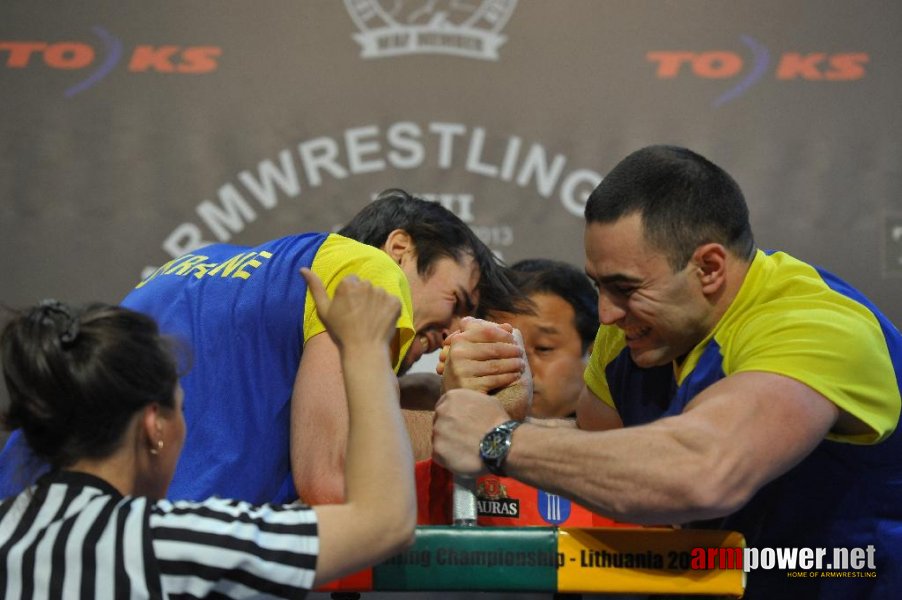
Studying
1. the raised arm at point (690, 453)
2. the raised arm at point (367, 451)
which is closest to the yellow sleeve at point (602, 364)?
the raised arm at point (690, 453)

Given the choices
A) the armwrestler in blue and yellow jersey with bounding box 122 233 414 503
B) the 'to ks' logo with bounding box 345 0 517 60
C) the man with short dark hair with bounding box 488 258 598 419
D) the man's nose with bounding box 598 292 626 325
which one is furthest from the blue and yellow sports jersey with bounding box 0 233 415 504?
the 'to ks' logo with bounding box 345 0 517 60

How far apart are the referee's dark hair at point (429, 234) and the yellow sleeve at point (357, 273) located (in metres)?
0.47

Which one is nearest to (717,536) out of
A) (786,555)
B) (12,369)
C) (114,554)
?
(786,555)

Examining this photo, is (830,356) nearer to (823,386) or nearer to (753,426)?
(823,386)

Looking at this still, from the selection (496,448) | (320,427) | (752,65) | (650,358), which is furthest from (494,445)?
(752,65)

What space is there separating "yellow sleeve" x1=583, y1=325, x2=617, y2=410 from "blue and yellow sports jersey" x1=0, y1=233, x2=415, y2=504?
529 millimetres

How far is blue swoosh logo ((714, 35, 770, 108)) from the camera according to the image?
10.4 feet

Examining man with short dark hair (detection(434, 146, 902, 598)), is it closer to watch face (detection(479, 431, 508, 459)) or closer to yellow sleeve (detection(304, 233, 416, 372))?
watch face (detection(479, 431, 508, 459))

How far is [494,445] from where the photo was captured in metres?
1.55

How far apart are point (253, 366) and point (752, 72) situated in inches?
78.6

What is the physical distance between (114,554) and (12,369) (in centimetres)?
25

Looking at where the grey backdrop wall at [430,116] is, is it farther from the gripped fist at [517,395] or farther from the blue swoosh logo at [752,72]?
the gripped fist at [517,395]

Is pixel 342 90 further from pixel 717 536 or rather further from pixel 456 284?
pixel 717 536

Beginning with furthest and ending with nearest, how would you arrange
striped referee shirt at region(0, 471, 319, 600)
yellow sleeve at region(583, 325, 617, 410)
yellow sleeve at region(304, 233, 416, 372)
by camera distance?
1. yellow sleeve at region(583, 325, 617, 410)
2. yellow sleeve at region(304, 233, 416, 372)
3. striped referee shirt at region(0, 471, 319, 600)
